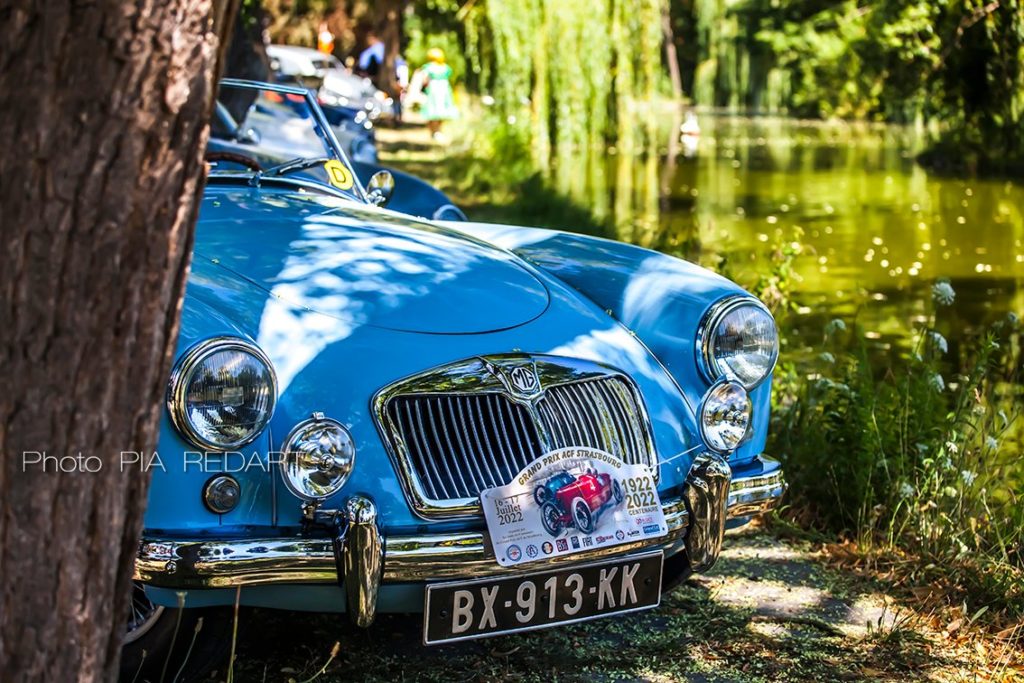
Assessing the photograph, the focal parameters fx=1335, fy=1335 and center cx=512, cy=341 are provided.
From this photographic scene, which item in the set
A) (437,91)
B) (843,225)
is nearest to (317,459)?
(843,225)

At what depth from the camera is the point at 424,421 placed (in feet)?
11.3

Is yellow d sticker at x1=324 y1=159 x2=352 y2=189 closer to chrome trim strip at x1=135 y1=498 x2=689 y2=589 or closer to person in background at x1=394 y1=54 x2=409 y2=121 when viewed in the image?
chrome trim strip at x1=135 y1=498 x2=689 y2=589

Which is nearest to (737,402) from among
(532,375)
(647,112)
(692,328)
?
(692,328)

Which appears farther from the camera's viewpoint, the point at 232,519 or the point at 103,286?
the point at 232,519

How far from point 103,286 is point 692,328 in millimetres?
2244

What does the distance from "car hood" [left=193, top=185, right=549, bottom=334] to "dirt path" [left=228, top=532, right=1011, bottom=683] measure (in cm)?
94

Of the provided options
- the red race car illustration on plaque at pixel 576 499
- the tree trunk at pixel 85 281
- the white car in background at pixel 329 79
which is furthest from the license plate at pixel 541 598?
the white car in background at pixel 329 79

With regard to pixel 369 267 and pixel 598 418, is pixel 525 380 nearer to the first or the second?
pixel 598 418

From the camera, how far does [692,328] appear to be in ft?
13.1

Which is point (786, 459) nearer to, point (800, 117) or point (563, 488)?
point (563, 488)

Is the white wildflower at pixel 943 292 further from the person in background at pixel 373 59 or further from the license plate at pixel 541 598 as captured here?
the person in background at pixel 373 59

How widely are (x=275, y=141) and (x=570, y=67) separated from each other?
8275mm

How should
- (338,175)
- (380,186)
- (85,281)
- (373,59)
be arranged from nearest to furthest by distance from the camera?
(85,281)
(338,175)
(380,186)
(373,59)

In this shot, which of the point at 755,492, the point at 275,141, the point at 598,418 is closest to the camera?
the point at 598,418
